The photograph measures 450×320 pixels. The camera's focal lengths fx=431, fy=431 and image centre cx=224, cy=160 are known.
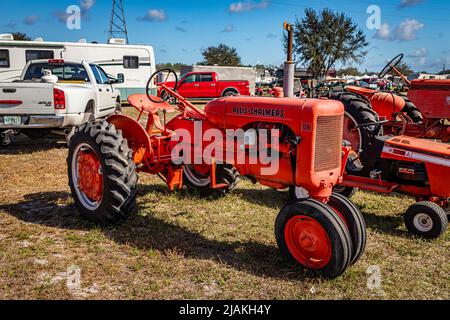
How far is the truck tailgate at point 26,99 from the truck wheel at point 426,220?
6.33m

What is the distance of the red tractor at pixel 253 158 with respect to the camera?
3461mm

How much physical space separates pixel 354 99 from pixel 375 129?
2.87 ft

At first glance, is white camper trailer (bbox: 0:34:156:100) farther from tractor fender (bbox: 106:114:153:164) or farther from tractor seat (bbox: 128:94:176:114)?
tractor fender (bbox: 106:114:153:164)

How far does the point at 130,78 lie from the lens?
19.6 metres

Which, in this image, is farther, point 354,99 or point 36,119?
point 36,119

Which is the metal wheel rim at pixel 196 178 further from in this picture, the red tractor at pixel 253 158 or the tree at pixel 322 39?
the tree at pixel 322 39

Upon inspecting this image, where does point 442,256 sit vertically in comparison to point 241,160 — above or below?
below

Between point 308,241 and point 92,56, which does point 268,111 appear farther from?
point 92,56

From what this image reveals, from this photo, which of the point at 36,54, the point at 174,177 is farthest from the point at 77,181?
the point at 36,54

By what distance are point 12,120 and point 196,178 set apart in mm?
4299

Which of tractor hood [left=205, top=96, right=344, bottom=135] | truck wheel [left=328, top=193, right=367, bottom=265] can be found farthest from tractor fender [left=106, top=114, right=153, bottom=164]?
truck wheel [left=328, top=193, right=367, bottom=265]
